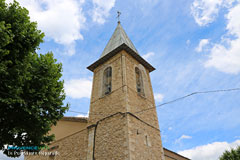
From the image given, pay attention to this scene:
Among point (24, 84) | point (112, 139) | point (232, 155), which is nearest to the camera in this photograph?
point (24, 84)

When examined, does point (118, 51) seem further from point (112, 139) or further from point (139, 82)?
point (112, 139)

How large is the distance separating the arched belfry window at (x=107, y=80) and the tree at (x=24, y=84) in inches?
187

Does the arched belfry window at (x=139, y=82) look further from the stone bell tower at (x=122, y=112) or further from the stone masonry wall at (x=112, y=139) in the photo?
the stone masonry wall at (x=112, y=139)

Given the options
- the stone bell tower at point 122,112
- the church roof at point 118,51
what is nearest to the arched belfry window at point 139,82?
the stone bell tower at point 122,112

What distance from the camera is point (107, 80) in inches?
483

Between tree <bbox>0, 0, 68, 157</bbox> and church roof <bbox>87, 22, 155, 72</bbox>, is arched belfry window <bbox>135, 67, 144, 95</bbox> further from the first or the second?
tree <bbox>0, 0, 68, 157</bbox>

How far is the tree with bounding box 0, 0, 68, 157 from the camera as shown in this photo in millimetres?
5062

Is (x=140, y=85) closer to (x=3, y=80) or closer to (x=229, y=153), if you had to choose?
(x=3, y=80)

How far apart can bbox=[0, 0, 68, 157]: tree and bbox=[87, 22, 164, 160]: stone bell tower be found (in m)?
3.02

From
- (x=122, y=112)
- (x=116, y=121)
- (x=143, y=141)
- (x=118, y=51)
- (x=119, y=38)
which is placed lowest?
(x=143, y=141)

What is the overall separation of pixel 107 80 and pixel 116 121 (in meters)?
3.94

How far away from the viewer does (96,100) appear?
1145 centimetres

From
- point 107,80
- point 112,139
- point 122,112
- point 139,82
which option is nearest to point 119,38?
point 107,80

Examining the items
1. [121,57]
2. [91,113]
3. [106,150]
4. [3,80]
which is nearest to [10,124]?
[3,80]
